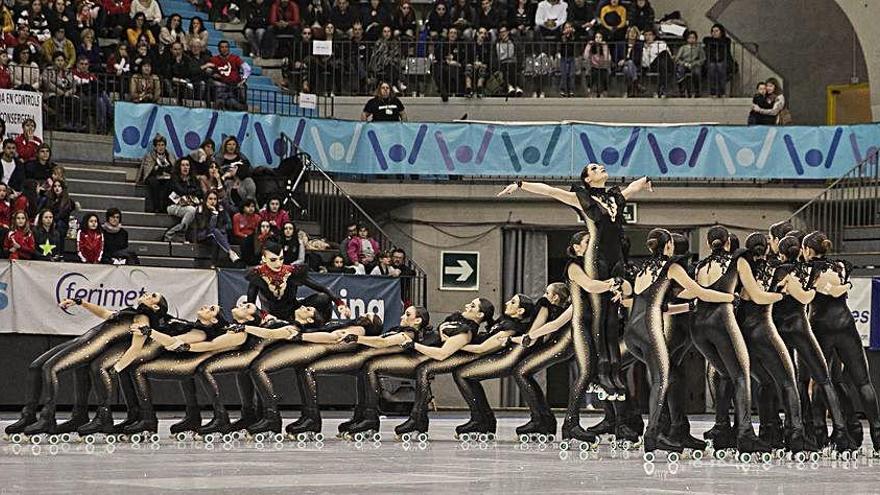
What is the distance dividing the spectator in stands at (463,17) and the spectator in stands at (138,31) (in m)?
5.59

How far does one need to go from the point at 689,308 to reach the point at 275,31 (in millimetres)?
17905

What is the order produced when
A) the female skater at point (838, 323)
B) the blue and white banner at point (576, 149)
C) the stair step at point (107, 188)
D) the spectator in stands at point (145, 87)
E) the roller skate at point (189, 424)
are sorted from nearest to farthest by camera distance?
1. the female skater at point (838, 323)
2. the roller skate at point (189, 424)
3. the stair step at point (107, 188)
4. the spectator in stands at point (145, 87)
5. the blue and white banner at point (576, 149)

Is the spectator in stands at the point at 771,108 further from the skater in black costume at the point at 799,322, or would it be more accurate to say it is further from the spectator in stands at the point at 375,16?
the skater in black costume at the point at 799,322

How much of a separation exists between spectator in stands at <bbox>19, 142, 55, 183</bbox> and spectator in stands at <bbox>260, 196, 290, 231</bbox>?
309cm

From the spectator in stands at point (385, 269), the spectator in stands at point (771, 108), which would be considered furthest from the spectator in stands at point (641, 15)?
the spectator in stands at point (385, 269)

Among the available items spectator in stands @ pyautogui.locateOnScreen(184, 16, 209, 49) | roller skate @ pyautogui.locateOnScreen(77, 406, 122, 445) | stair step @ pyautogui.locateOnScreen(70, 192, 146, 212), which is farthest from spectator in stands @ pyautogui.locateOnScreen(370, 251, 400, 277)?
roller skate @ pyautogui.locateOnScreen(77, 406, 122, 445)

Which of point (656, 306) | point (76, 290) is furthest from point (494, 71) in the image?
point (656, 306)

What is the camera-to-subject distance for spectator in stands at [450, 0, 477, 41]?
30.1m

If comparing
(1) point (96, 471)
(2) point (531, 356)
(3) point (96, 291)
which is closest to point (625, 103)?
(3) point (96, 291)

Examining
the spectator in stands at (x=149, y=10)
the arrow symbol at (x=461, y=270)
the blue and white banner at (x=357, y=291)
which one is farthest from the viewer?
the spectator in stands at (x=149, y=10)

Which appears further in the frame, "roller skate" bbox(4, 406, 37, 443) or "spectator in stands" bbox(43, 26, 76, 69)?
"spectator in stands" bbox(43, 26, 76, 69)

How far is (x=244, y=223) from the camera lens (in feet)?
79.2

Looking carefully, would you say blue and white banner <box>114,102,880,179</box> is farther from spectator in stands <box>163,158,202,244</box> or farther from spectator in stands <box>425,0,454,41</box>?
spectator in stands <box>425,0,454,41</box>

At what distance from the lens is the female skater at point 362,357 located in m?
16.2
